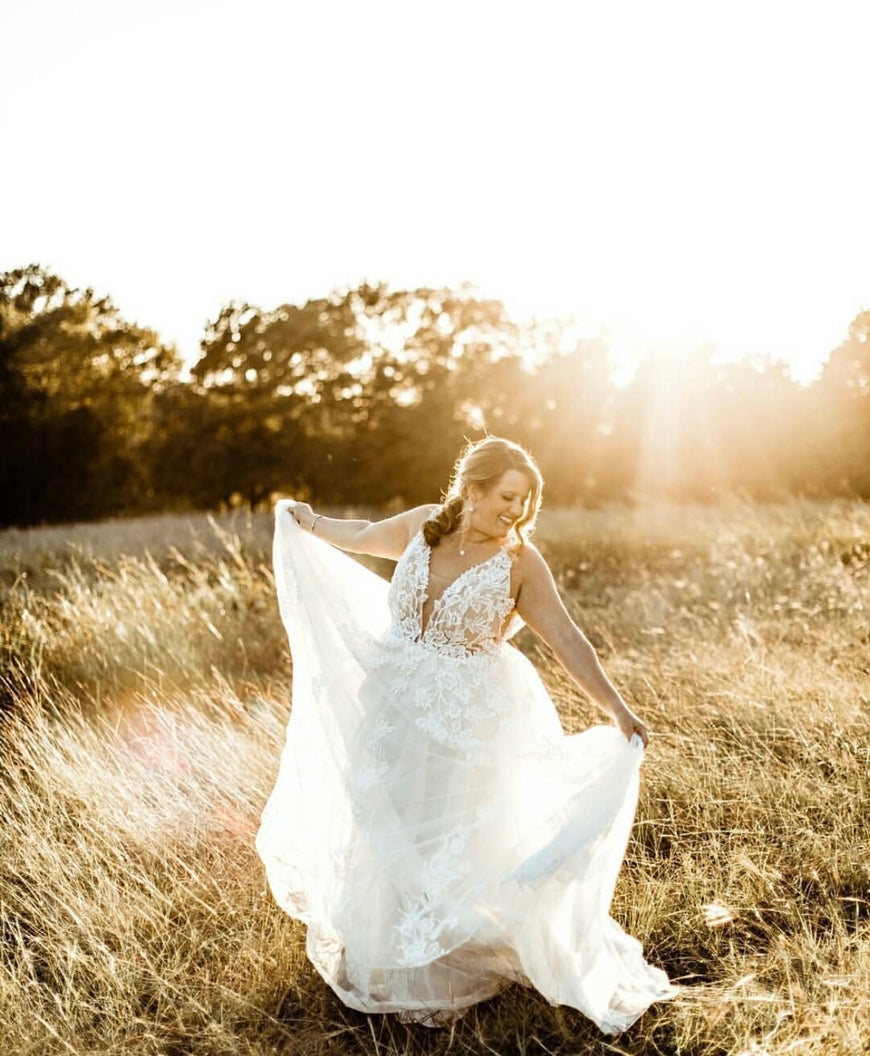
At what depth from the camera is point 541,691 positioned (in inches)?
134

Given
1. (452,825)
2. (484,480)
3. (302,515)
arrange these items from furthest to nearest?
1. (302,515)
2. (484,480)
3. (452,825)

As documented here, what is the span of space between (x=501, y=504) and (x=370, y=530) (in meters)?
0.67

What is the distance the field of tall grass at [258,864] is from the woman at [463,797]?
0.70 feet

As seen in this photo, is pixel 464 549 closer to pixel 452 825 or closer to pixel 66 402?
pixel 452 825

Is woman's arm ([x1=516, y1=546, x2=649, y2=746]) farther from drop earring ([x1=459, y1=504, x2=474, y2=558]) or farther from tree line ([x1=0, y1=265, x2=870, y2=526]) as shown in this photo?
tree line ([x1=0, y1=265, x2=870, y2=526])

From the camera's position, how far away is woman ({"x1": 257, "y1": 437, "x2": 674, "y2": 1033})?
3.03 metres

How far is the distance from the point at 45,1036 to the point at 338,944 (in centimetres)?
99

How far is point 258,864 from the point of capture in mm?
4059

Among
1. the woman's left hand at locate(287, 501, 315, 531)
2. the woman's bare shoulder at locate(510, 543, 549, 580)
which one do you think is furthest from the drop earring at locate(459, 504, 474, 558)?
the woman's left hand at locate(287, 501, 315, 531)

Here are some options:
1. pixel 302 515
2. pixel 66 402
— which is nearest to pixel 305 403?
pixel 66 402

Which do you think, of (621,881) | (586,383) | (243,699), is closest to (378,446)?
(586,383)

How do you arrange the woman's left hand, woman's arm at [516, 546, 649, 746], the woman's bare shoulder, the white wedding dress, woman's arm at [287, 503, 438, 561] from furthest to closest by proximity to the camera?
the woman's left hand
woman's arm at [287, 503, 438, 561]
the woman's bare shoulder
woman's arm at [516, 546, 649, 746]
the white wedding dress

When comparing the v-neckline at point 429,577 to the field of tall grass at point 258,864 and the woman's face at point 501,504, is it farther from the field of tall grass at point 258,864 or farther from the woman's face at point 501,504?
the field of tall grass at point 258,864

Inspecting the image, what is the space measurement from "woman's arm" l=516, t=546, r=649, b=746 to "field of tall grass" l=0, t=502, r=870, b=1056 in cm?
97
